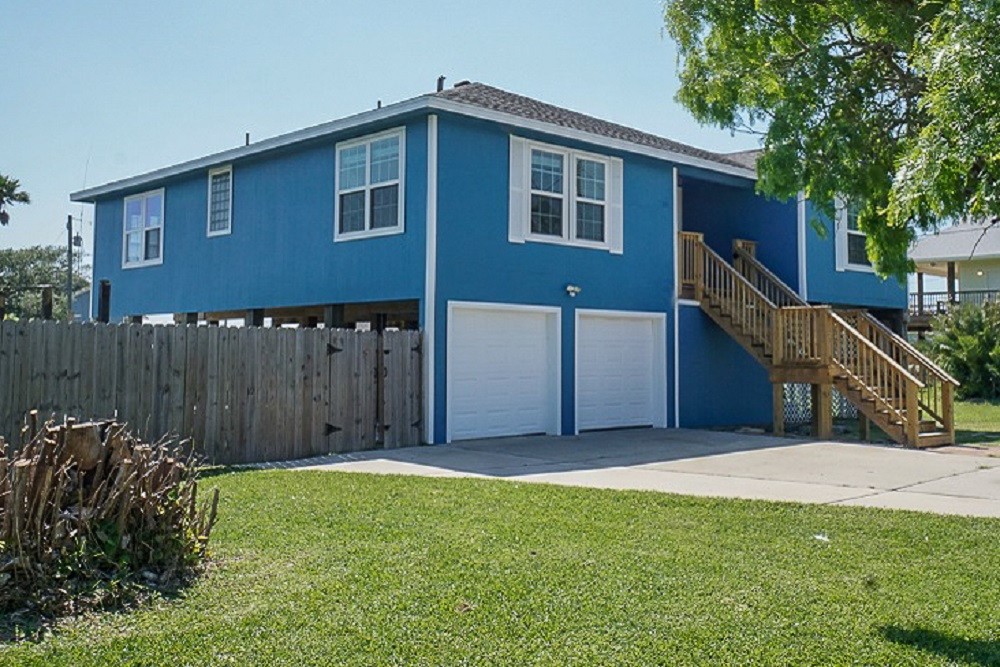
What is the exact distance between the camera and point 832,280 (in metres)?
19.8

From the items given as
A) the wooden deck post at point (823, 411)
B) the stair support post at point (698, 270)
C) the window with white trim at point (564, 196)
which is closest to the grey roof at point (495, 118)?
the window with white trim at point (564, 196)

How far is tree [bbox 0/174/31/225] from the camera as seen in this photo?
34594 millimetres

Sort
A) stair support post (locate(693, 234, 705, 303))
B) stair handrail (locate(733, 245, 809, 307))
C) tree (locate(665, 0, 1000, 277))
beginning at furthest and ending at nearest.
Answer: stair handrail (locate(733, 245, 809, 307)) < stair support post (locate(693, 234, 705, 303)) < tree (locate(665, 0, 1000, 277))

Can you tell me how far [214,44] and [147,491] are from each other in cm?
1037

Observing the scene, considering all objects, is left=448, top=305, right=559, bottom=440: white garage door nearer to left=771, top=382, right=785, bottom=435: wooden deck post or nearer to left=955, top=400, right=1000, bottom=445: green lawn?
left=771, top=382, right=785, bottom=435: wooden deck post

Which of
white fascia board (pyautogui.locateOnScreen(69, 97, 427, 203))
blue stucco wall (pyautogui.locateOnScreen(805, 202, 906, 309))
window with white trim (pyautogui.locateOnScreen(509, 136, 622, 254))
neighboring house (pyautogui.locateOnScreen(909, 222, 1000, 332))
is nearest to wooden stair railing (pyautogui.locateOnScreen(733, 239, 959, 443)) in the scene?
blue stucco wall (pyautogui.locateOnScreen(805, 202, 906, 309))

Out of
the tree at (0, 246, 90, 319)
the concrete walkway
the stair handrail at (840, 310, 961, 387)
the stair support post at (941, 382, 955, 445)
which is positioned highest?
the tree at (0, 246, 90, 319)

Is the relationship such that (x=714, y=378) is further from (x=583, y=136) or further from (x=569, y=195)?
(x=583, y=136)

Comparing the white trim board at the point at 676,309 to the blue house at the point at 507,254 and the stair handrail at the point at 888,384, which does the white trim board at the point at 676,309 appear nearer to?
the blue house at the point at 507,254

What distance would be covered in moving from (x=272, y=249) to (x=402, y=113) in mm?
4645

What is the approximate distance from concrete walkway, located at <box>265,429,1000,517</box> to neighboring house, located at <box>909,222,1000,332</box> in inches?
836

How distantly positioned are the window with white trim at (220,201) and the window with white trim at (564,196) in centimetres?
641

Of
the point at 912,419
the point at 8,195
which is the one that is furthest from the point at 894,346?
the point at 8,195

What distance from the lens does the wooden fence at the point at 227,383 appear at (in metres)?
10.2
